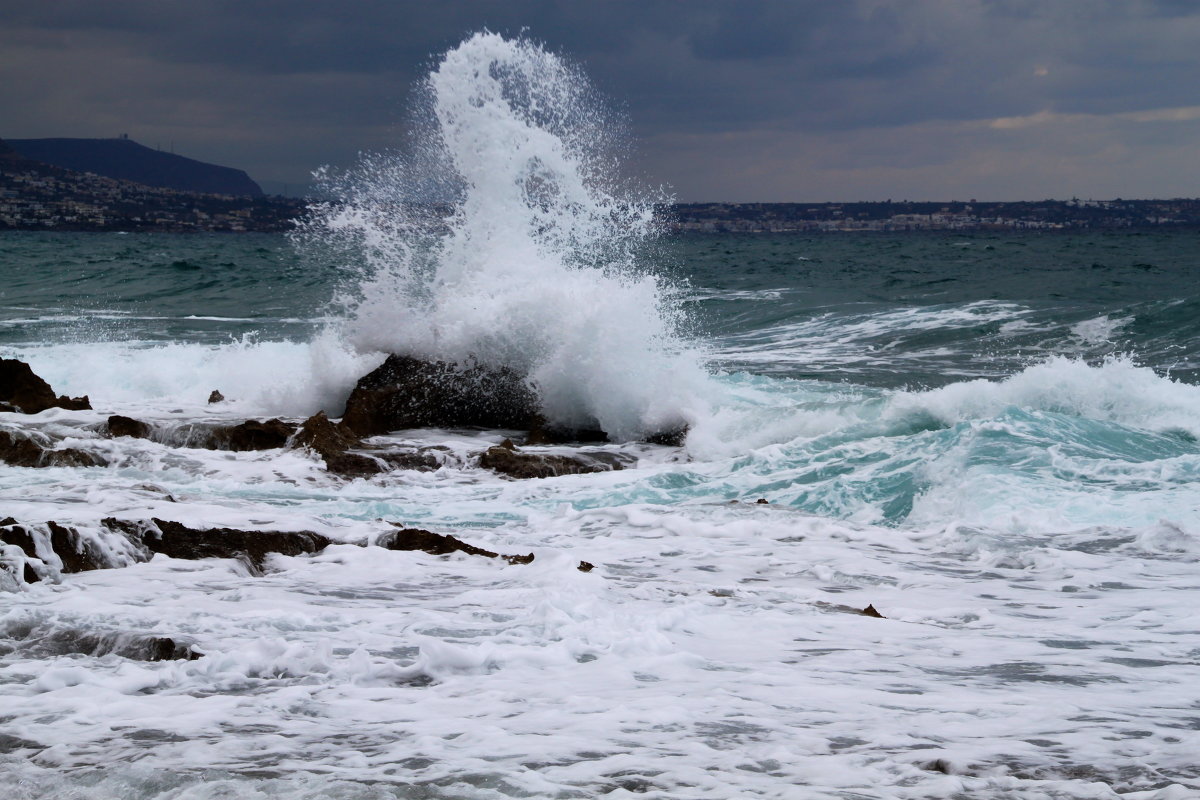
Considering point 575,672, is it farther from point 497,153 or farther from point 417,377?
point 497,153

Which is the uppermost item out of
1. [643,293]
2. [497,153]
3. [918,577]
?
[497,153]

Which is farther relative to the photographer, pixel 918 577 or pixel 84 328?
pixel 84 328

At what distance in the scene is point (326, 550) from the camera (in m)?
6.02

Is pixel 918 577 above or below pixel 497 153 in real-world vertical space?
below

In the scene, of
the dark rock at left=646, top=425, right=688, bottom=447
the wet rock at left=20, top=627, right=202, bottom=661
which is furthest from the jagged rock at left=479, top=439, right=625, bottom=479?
the wet rock at left=20, top=627, right=202, bottom=661

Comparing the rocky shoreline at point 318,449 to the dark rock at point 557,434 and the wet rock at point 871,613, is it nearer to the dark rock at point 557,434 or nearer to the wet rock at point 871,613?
the dark rock at point 557,434

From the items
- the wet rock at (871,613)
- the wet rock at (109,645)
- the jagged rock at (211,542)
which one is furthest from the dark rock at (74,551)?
the wet rock at (871,613)

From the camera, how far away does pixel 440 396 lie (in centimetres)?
1078

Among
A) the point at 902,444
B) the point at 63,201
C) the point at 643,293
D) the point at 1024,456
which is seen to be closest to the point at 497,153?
the point at 643,293

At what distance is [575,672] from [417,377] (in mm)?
6767

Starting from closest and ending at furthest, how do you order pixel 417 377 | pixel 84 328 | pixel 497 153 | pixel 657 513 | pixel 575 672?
pixel 575 672
pixel 657 513
pixel 417 377
pixel 497 153
pixel 84 328

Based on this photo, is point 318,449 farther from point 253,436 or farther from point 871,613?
point 871,613

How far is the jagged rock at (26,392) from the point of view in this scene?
1032 centimetres

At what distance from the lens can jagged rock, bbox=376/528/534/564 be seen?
6.09m
